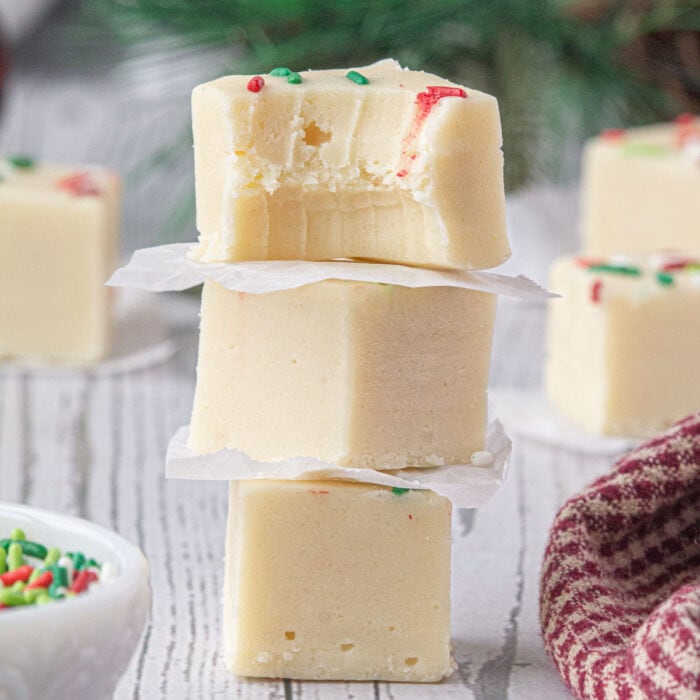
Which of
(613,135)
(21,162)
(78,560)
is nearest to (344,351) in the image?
(78,560)

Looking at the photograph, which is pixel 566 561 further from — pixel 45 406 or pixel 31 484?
pixel 45 406

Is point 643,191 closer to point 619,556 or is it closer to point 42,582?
point 619,556

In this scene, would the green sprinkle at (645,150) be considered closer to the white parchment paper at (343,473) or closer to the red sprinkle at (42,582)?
the white parchment paper at (343,473)

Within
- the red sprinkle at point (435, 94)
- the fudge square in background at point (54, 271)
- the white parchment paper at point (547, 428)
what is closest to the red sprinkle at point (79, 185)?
the fudge square in background at point (54, 271)

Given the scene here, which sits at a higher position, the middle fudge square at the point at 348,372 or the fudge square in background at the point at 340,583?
the middle fudge square at the point at 348,372

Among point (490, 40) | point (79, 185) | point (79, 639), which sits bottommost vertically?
point (79, 639)

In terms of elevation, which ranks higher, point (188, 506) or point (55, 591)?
point (55, 591)
